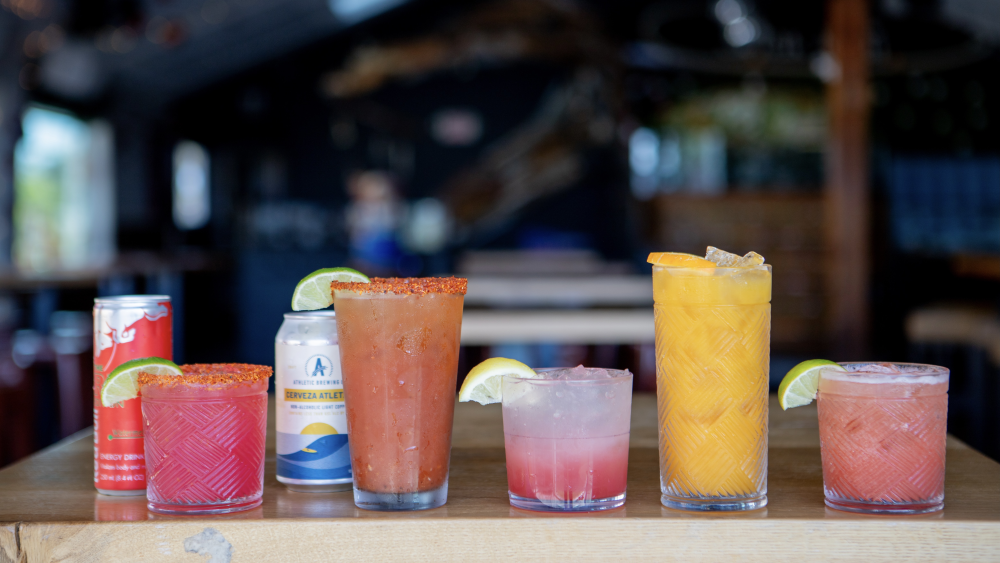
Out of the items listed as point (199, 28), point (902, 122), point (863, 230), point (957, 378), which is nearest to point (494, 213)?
point (199, 28)

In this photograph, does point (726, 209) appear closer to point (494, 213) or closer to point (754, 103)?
point (754, 103)

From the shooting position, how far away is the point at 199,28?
27.3 feet

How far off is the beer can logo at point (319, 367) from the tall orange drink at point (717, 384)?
1.03 feet

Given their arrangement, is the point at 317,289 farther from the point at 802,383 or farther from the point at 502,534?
the point at 802,383

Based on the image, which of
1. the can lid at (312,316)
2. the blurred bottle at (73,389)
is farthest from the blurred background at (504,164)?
the can lid at (312,316)

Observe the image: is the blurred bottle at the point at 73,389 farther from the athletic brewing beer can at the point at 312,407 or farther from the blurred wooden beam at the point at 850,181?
the blurred wooden beam at the point at 850,181

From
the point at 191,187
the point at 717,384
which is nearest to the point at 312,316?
the point at 717,384

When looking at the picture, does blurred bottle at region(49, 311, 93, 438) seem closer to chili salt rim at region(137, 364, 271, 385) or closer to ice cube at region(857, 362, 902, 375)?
chili salt rim at region(137, 364, 271, 385)

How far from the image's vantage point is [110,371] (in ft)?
2.68

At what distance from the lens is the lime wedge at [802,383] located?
76 centimetres

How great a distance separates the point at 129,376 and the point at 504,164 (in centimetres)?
997

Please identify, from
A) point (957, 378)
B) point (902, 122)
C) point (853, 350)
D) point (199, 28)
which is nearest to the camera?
point (957, 378)

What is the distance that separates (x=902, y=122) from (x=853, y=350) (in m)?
5.11

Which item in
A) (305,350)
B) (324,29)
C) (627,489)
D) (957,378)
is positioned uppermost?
(324,29)
